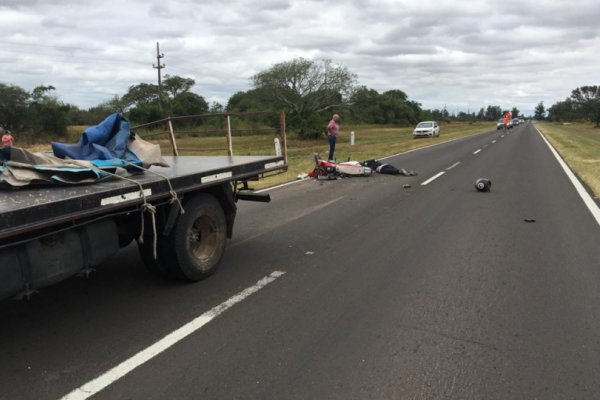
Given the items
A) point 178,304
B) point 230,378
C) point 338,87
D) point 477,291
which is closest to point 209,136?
point 178,304

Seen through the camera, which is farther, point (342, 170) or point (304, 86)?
point (304, 86)

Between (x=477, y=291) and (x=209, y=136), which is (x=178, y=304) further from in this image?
(x=209, y=136)

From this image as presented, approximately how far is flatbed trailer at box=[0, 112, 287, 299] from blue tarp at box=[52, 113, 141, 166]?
38 cm

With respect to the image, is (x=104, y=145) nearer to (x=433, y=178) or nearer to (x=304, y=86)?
(x=433, y=178)

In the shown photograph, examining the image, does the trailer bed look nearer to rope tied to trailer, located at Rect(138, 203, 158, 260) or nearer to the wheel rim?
rope tied to trailer, located at Rect(138, 203, 158, 260)

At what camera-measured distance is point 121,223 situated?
465cm

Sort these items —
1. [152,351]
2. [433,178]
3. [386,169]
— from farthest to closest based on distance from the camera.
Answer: [386,169]
[433,178]
[152,351]

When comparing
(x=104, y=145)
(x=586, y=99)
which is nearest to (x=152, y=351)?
(x=104, y=145)

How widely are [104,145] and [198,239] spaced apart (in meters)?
1.37

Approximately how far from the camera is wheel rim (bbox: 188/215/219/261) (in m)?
5.34

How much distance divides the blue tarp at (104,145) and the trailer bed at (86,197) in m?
0.37

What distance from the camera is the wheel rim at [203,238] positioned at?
210 inches

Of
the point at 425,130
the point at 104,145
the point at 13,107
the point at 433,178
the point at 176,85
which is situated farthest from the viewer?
the point at 176,85

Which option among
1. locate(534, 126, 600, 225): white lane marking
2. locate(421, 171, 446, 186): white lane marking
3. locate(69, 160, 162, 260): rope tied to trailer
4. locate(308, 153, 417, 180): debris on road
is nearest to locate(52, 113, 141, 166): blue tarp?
locate(69, 160, 162, 260): rope tied to trailer
